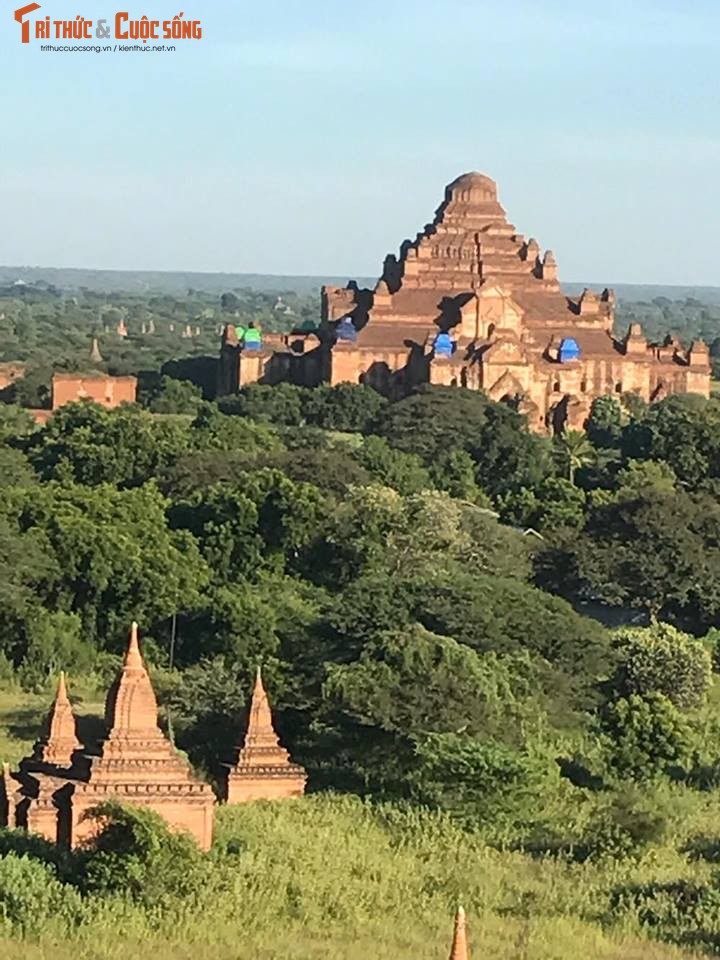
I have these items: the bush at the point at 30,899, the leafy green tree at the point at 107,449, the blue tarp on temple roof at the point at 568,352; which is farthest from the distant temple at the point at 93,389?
the bush at the point at 30,899

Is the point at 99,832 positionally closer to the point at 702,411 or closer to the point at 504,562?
the point at 504,562

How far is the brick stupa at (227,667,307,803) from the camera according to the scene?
30703 millimetres

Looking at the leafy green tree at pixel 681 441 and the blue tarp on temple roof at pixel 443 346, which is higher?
the blue tarp on temple roof at pixel 443 346

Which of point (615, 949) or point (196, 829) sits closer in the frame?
point (615, 949)

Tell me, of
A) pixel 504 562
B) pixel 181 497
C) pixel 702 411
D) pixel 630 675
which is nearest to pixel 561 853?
pixel 630 675

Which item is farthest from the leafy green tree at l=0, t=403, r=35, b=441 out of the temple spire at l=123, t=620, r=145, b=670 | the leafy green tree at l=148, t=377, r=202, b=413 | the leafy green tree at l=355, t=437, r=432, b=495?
the temple spire at l=123, t=620, r=145, b=670

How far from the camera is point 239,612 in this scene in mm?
40219

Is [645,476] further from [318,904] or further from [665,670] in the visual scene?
[318,904]

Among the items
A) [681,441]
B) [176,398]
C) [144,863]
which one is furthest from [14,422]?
[144,863]

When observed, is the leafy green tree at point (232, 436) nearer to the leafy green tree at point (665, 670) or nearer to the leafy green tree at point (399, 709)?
the leafy green tree at point (665, 670)

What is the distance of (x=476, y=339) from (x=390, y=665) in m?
42.6

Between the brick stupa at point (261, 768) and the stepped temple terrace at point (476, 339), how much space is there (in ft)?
139

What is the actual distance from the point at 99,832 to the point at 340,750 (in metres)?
6.99

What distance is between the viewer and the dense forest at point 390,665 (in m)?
25.5
